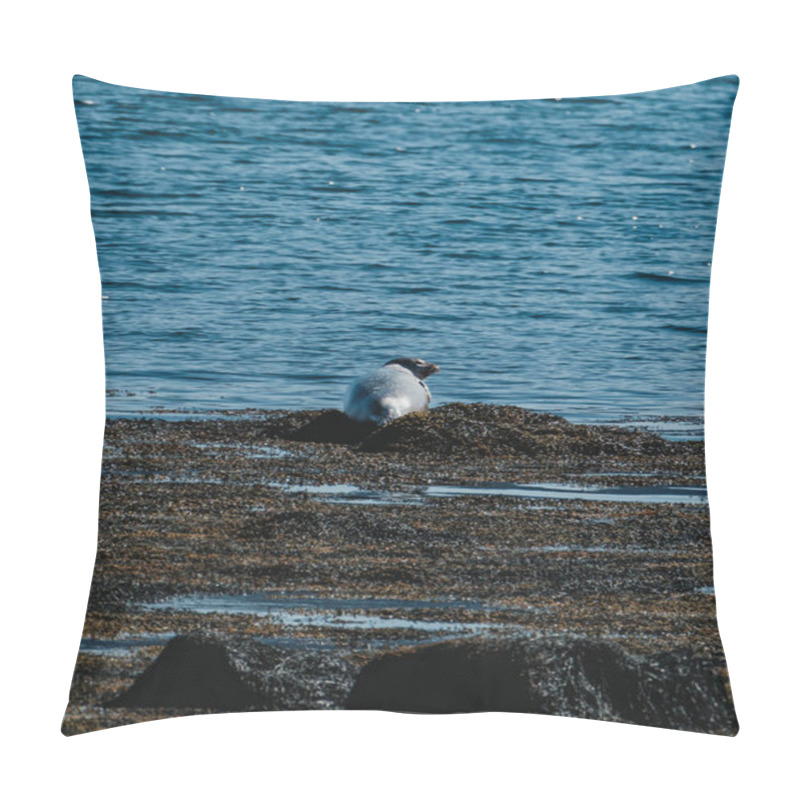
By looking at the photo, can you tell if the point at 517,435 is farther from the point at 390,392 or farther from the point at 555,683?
the point at 555,683

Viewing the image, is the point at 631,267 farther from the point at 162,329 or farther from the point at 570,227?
the point at 162,329

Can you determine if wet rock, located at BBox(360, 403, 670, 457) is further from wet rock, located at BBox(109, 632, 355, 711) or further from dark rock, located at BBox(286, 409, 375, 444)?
wet rock, located at BBox(109, 632, 355, 711)

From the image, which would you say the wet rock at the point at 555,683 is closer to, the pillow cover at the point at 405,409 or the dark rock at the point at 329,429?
the pillow cover at the point at 405,409

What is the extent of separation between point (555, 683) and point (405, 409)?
800 mm

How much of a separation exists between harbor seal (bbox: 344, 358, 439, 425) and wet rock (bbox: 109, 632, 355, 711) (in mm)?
641

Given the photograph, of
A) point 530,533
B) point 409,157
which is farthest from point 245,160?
point 530,533

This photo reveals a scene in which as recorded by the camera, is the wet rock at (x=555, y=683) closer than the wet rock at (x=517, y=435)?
Yes

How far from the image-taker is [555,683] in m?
2.83

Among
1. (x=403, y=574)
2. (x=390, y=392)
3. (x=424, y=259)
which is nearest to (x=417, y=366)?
(x=390, y=392)

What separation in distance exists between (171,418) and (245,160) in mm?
725

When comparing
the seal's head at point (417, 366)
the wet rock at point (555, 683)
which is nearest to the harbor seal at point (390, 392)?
the seal's head at point (417, 366)

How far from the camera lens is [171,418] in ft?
9.62

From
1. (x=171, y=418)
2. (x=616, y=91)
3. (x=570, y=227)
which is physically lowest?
(x=171, y=418)

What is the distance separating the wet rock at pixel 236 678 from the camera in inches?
111
